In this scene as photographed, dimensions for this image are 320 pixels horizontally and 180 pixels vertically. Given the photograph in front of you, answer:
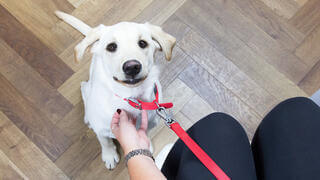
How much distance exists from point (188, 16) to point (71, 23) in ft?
2.50

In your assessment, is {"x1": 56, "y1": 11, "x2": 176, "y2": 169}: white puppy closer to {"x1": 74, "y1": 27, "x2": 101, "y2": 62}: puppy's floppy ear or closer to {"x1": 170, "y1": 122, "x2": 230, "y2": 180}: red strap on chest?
{"x1": 74, "y1": 27, "x2": 101, "y2": 62}: puppy's floppy ear

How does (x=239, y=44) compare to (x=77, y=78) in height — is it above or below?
above

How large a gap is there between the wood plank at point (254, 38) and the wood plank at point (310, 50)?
0.04 meters

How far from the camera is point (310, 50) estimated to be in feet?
6.03

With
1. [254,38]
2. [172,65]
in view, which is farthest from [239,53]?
[172,65]

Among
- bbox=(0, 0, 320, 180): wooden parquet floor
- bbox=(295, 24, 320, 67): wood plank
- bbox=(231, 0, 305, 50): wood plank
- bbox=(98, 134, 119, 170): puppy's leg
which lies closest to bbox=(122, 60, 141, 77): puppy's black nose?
bbox=(98, 134, 119, 170): puppy's leg

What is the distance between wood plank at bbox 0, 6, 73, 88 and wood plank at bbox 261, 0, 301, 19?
143 centimetres

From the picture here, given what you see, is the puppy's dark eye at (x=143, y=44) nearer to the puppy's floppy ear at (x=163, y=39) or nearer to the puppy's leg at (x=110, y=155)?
the puppy's floppy ear at (x=163, y=39)

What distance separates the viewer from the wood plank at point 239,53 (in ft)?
5.79

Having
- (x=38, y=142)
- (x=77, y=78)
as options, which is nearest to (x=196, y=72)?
(x=77, y=78)

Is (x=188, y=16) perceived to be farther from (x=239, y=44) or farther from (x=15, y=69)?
(x=15, y=69)

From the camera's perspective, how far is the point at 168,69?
175 centimetres

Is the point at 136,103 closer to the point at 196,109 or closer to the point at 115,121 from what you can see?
the point at 115,121

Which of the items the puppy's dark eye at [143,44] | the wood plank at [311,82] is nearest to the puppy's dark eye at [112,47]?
the puppy's dark eye at [143,44]
